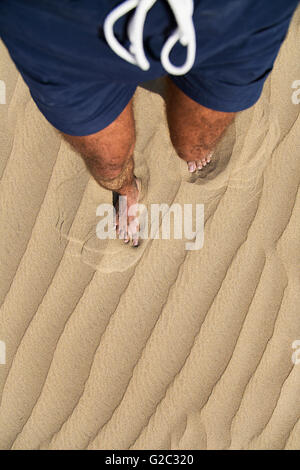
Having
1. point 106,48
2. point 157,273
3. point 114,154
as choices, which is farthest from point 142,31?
point 157,273

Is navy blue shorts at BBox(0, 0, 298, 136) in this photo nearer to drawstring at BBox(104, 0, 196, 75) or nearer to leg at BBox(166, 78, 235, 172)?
drawstring at BBox(104, 0, 196, 75)

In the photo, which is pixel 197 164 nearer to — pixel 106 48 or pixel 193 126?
pixel 193 126

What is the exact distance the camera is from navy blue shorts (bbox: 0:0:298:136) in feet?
2.21

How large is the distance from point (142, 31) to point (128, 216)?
3.21ft

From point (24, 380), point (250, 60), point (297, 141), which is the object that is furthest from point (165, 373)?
point (250, 60)

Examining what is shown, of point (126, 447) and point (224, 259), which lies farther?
→ point (126, 447)

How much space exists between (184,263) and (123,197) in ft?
1.26

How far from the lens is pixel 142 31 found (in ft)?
2.28

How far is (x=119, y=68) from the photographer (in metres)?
0.80

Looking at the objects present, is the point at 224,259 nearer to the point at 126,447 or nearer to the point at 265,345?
the point at 265,345

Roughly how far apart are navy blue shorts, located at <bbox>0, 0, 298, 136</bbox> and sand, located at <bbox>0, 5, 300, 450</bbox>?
0.62 m

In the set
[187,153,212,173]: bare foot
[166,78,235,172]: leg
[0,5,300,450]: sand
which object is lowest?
[0,5,300,450]: sand

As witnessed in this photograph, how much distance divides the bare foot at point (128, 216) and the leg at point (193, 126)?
25cm

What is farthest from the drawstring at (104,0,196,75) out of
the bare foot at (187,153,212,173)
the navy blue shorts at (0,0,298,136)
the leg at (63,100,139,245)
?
the bare foot at (187,153,212,173)
